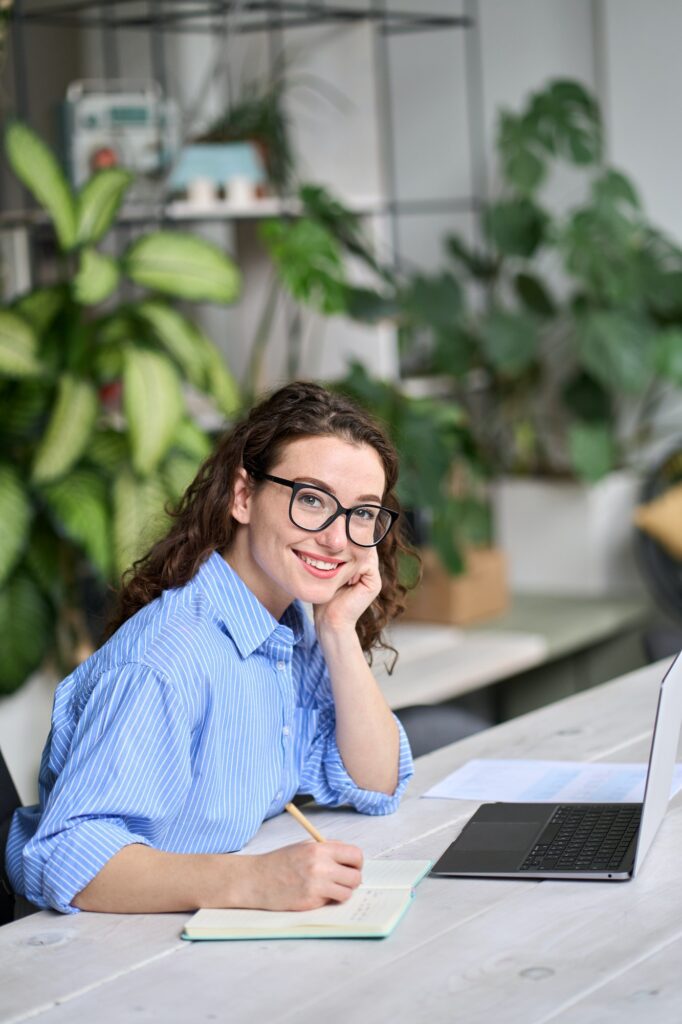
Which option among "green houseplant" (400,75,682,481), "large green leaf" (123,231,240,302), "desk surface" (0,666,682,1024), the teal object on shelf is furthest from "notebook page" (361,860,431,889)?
"green houseplant" (400,75,682,481)

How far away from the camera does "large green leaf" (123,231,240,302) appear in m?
3.69

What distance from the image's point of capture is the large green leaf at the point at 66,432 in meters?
3.50

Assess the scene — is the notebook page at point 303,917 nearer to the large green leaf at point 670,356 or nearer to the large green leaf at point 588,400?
the large green leaf at point 670,356

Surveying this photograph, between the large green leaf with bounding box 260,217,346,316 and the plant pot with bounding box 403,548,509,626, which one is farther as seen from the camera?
the plant pot with bounding box 403,548,509,626

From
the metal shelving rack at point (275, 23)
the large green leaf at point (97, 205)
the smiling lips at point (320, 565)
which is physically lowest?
the smiling lips at point (320, 565)

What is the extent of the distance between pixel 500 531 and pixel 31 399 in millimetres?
2312

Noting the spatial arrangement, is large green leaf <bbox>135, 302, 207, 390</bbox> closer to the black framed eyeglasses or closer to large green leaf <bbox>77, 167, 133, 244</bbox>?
large green leaf <bbox>77, 167, 133, 244</bbox>

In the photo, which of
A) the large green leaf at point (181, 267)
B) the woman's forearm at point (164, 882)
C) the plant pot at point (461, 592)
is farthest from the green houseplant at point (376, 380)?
the woman's forearm at point (164, 882)

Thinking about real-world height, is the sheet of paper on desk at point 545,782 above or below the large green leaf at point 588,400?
below

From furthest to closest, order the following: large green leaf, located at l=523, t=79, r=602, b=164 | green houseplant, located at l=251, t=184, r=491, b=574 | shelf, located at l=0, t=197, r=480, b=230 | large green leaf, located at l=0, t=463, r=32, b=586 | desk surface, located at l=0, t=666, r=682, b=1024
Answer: large green leaf, located at l=523, t=79, r=602, b=164 < green houseplant, located at l=251, t=184, r=491, b=574 < shelf, located at l=0, t=197, r=480, b=230 < large green leaf, located at l=0, t=463, r=32, b=586 < desk surface, located at l=0, t=666, r=682, b=1024

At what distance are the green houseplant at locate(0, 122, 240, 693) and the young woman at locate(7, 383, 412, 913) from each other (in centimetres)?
152

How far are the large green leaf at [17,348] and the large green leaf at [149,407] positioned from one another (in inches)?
8.6

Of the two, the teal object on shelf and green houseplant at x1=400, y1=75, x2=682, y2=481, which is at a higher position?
the teal object on shelf

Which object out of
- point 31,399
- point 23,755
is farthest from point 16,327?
point 23,755
